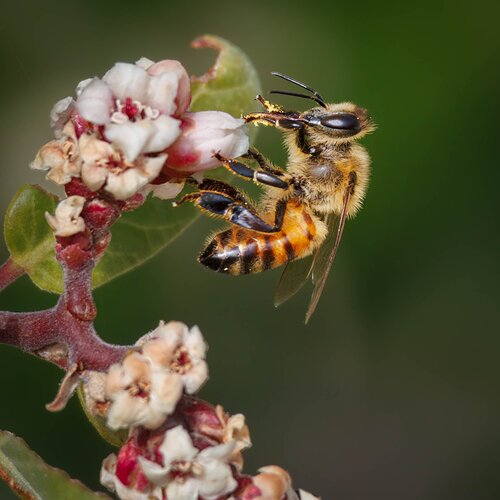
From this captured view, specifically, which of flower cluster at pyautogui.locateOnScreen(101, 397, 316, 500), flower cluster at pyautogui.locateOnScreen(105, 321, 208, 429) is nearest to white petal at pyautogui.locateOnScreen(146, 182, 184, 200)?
flower cluster at pyautogui.locateOnScreen(105, 321, 208, 429)

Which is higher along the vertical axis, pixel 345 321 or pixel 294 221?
pixel 294 221

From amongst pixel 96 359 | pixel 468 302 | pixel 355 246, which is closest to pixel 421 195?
pixel 355 246

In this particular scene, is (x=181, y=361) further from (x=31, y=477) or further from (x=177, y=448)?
(x=31, y=477)

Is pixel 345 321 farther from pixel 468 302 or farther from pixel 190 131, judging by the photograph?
pixel 190 131

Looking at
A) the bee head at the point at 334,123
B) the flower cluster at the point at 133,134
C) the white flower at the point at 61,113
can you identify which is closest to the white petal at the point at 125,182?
the flower cluster at the point at 133,134

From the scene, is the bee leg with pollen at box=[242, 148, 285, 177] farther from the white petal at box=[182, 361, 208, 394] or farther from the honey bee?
the white petal at box=[182, 361, 208, 394]

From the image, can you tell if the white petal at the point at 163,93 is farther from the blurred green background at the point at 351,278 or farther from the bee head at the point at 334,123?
the blurred green background at the point at 351,278
